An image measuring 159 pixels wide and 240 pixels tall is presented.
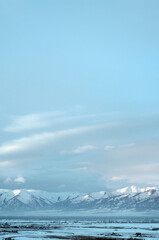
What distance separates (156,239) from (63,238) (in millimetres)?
22041

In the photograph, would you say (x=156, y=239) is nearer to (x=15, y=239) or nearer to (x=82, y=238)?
(x=82, y=238)

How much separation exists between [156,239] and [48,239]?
25053 millimetres

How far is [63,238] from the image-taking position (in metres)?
85.4

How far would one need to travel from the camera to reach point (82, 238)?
84562mm

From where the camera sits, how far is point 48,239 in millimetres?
81812

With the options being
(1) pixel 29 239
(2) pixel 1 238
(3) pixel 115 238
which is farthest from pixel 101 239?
(2) pixel 1 238

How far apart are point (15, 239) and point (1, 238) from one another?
14.7 feet

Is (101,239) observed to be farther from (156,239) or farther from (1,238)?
(1,238)

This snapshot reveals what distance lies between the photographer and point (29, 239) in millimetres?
81375

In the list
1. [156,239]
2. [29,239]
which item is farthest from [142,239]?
[29,239]

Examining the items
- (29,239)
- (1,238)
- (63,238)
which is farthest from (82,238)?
(1,238)

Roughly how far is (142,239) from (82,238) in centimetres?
1416

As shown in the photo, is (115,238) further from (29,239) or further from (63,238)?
(29,239)

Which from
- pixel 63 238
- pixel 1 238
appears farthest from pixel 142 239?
pixel 1 238
